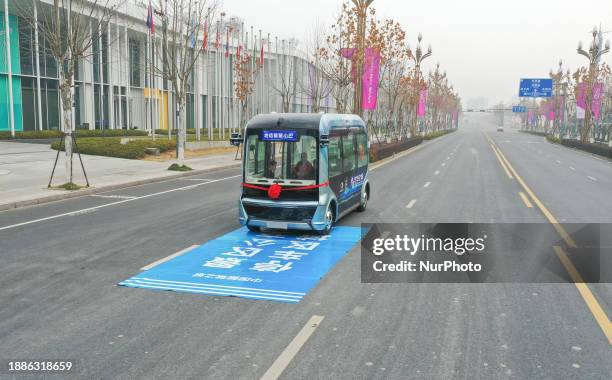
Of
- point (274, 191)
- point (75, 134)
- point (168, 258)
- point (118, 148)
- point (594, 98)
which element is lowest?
point (168, 258)

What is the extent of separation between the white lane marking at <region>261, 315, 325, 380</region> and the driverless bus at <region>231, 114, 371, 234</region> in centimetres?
490

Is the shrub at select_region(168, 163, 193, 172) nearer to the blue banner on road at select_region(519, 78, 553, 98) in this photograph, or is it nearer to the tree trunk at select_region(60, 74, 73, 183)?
the tree trunk at select_region(60, 74, 73, 183)

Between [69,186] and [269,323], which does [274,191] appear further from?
[69,186]

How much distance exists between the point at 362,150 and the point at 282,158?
13.5ft

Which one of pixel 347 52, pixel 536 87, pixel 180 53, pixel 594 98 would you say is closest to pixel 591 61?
pixel 594 98

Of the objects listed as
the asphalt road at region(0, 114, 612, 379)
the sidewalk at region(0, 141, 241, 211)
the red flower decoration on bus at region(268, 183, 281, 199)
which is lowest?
the asphalt road at region(0, 114, 612, 379)

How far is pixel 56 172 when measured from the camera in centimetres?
2428

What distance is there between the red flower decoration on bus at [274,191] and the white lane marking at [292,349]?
199 inches

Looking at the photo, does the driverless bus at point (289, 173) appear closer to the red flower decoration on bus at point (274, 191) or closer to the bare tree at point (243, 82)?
the red flower decoration on bus at point (274, 191)

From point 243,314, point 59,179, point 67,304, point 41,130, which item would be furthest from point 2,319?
point 41,130

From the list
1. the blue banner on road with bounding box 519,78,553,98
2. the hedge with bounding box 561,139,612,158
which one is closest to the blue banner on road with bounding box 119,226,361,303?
the hedge with bounding box 561,139,612,158

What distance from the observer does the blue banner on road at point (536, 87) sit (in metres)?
75.3

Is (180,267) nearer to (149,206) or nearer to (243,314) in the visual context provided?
(243,314)

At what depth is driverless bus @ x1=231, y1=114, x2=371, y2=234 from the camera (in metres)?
11.8
